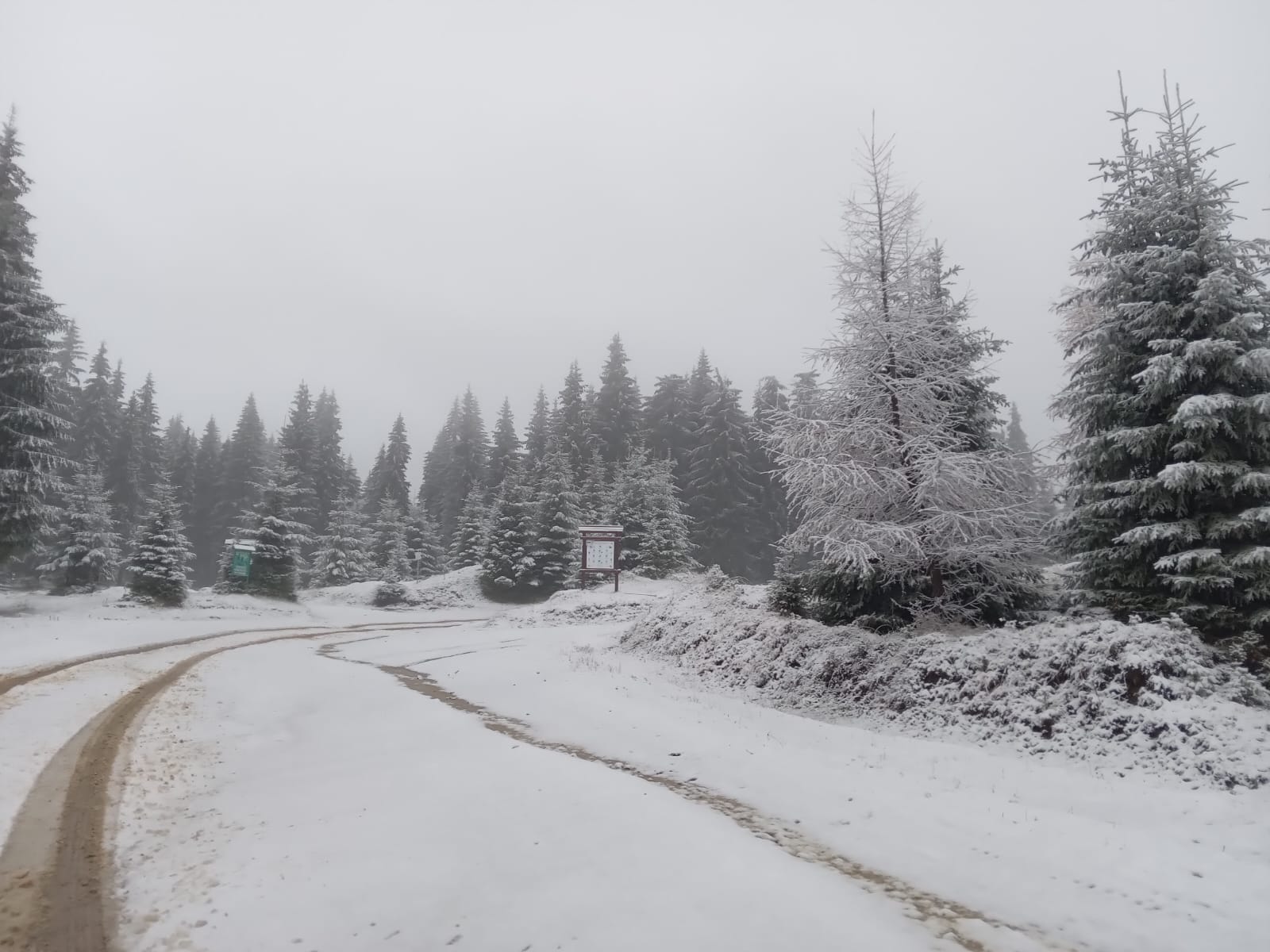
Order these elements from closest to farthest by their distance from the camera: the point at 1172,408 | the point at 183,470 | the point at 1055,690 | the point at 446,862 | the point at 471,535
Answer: the point at 446,862 < the point at 1055,690 < the point at 1172,408 < the point at 471,535 < the point at 183,470

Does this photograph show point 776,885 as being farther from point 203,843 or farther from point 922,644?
point 922,644

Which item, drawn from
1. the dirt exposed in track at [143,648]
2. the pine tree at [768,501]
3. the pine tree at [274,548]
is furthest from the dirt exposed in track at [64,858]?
the pine tree at [768,501]

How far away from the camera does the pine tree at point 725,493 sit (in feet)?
164

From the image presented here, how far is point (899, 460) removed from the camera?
13719 mm

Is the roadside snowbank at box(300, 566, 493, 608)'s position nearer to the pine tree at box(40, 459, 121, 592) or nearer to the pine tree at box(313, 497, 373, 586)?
the pine tree at box(313, 497, 373, 586)

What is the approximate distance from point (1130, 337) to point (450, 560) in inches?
1904

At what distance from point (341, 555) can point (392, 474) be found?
17848 millimetres

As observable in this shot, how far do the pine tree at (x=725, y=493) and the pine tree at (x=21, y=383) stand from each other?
119 feet

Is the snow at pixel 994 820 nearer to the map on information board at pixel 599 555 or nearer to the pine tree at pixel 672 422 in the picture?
the map on information board at pixel 599 555

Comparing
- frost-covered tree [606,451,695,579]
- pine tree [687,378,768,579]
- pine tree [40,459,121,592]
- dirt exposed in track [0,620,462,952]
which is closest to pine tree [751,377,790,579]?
pine tree [687,378,768,579]

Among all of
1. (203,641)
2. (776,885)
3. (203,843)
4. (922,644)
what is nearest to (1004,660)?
(922,644)

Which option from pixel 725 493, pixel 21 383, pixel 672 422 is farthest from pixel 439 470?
pixel 21 383

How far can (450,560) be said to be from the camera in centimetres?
5341

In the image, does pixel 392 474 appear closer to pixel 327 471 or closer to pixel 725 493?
pixel 327 471
